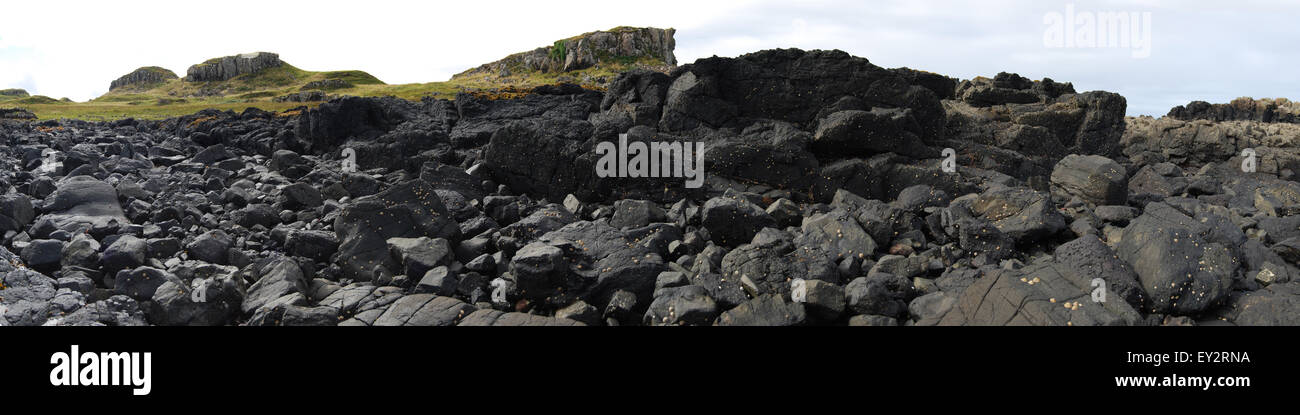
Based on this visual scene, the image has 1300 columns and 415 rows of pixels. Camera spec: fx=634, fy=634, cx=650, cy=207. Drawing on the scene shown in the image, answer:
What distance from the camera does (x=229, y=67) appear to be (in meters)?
151

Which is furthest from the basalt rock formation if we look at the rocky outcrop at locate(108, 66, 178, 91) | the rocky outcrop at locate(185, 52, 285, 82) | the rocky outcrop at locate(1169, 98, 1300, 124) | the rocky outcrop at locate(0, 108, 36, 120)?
the rocky outcrop at locate(108, 66, 178, 91)

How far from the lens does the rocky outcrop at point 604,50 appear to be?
12488 centimetres

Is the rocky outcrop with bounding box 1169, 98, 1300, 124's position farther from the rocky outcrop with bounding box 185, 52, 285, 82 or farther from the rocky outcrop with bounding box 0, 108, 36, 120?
the rocky outcrop with bounding box 185, 52, 285, 82

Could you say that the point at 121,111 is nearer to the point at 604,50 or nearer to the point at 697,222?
the point at 697,222

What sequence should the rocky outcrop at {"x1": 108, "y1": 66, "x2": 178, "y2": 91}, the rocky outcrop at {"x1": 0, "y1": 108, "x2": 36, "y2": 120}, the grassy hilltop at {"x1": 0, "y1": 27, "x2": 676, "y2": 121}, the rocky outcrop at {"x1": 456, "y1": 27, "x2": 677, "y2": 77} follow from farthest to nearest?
the rocky outcrop at {"x1": 108, "y1": 66, "x2": 178, "y2": 91} < the rocky outcrop at {"x1": 456, "y1": 27, "x2": 677, "y2": 77} < the grassy hilltop at {"x1": 0, "y1": 27, "x2": 676, "y2": 121} < the rocky outcrop at {"x1": 0, "y1": 108, "x2": 36, "y2": 120}

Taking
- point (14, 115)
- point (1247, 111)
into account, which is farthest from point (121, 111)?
point (1247, 111)

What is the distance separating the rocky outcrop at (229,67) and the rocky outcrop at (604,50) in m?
65.0

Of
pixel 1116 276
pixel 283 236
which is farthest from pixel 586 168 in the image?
pixel 1116 276

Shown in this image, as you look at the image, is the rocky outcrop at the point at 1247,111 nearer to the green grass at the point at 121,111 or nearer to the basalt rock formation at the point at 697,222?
the basalt rock formation at the point at 697,222

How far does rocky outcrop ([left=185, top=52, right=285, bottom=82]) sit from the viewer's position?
151 m

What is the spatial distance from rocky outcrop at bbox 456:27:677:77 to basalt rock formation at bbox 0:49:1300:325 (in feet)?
303

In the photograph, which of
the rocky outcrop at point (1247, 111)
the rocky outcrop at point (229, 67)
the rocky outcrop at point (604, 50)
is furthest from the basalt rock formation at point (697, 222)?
the rocky outcrop at point (229, 67)

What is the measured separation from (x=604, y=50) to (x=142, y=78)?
424 ft
